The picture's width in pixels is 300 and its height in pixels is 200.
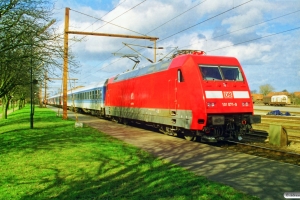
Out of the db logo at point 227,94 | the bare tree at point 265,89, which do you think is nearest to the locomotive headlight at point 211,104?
the db logo at point 227,94

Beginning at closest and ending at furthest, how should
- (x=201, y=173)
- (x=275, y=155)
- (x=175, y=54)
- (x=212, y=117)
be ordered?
1. (x=201, y=173)
2. (x=275, y=155)
3. (x=212, y=117)
4. (x=175, y=54)

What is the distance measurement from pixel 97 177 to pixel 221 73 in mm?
7112

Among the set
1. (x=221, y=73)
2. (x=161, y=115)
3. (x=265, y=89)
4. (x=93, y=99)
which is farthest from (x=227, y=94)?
(x=265, y=89)

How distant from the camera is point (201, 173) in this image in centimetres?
684

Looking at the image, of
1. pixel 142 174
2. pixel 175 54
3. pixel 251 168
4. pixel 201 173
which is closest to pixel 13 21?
pixel 175 54

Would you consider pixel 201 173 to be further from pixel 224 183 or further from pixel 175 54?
pixel 175 54

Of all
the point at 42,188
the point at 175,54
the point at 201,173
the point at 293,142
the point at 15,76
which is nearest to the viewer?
the point at 42,188

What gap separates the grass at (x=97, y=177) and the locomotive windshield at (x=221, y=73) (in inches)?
161

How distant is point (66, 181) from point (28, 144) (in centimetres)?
570

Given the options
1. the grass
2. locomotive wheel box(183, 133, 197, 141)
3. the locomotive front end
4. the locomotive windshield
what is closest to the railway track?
the locomotive front end

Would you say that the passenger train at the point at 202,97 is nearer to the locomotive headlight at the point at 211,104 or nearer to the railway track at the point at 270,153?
the locomotive headlight at the point at 211,104

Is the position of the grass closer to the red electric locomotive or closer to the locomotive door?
the red electric locomotive

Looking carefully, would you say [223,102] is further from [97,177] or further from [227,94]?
[97,177]

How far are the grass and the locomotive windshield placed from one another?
161 inches
